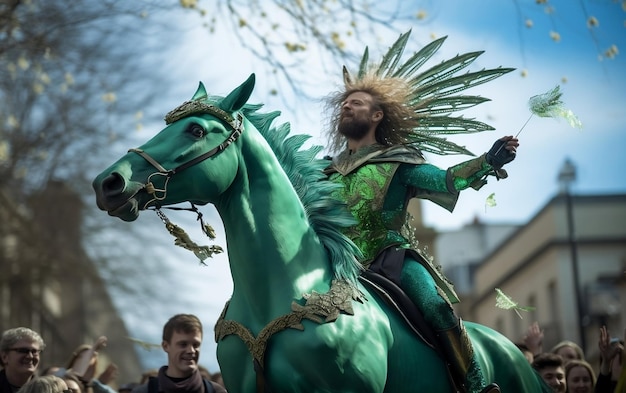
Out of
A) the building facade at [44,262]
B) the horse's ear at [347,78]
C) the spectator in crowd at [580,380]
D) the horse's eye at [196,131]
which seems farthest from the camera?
the building facade at [44,262]

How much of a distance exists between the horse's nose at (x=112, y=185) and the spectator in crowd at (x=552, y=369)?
4370 mm

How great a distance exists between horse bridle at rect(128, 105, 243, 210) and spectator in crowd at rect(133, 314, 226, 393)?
2.46m

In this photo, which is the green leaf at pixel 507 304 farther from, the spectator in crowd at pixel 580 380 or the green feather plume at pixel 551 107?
the spectator in crowd at pixel 580 380

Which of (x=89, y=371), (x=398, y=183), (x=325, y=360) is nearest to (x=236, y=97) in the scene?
(x=398, y=183)

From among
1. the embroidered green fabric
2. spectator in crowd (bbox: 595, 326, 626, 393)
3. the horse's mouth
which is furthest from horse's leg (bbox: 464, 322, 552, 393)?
the horse's mouth

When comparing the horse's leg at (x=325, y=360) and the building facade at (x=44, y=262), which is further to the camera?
the building facade at (x=44, y=262)

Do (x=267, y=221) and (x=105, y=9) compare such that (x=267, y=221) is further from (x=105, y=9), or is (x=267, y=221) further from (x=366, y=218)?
(x=105, y=9)

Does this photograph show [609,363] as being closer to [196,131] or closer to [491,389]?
[491,389]

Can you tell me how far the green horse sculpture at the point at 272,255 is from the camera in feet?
24.2

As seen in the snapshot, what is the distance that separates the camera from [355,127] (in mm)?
8617

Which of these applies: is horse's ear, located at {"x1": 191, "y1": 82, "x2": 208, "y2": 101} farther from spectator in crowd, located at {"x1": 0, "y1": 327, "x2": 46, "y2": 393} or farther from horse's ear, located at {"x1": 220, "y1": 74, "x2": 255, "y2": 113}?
spectator in crowd, located at {"x1": 0, "y1": 327, "x2": 46, "y2": 393}

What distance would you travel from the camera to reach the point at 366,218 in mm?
8328

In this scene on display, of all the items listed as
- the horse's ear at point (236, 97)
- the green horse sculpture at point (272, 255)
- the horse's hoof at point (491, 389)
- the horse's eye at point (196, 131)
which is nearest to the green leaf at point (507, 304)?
the horse's hoof at point (491, 389)

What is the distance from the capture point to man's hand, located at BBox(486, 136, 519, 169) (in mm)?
7902
